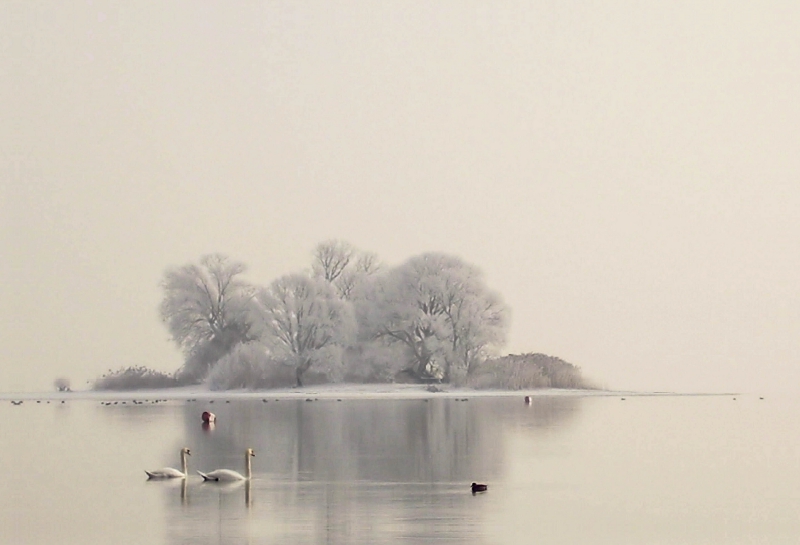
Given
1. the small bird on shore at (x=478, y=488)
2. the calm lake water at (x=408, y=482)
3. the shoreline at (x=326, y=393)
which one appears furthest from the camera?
the shoreline at (x=326, y=393)

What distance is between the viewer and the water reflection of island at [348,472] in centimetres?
2047

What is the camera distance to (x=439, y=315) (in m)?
73.9

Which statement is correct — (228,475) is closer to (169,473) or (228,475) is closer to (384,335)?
(169,473)

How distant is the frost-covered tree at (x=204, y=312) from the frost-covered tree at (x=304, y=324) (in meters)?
2.83

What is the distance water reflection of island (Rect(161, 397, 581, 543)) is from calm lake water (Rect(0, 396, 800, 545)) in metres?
0.05

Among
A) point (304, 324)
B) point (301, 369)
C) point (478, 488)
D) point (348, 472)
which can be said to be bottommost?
point (478, 488)

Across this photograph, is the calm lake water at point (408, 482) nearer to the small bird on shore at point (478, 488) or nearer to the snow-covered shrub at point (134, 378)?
the small bird on shore at point (478, 488)

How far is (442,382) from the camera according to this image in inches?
2950

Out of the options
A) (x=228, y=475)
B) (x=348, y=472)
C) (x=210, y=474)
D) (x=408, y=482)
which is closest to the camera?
(x=408, y=482)

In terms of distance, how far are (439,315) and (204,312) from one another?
13.4 meters

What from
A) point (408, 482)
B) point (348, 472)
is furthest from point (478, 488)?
point (348, 472)

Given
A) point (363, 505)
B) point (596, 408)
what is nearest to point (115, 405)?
point (596, 408)

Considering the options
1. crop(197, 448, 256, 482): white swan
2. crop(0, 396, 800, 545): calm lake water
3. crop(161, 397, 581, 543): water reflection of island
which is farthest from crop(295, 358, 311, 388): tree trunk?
crop(197, 448, 256, 482): white swan

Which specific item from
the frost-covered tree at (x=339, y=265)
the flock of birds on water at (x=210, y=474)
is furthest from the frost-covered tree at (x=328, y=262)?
the flock of birds on water at (x=210, y=474)
